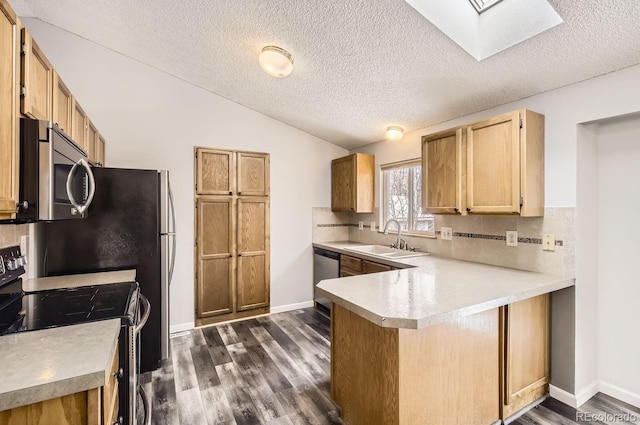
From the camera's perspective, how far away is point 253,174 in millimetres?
3723

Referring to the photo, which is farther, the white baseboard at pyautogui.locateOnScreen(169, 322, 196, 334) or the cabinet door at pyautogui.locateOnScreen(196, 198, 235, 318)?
the cabinet door at pyautogui.locateOnScreen(196, 198, 235, 318)

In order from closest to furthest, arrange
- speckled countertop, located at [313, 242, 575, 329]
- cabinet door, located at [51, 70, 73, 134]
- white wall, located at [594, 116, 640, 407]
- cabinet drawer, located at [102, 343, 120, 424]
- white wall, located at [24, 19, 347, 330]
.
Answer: cabinet drawer, located at [102, 343, 120, 424]
speckled countertop, located at [313, 242, 575, 329]
cabinet door, located at [51, 70, 73, 134]
white wall, located at [594, 116, 640, 407]
white wall, located at [24, 19, 347, 330]

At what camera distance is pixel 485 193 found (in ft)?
7.31

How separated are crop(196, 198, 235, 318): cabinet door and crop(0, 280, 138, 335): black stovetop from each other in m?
1.63

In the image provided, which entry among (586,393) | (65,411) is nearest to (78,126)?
(65,411)

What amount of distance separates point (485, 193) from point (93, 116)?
3.64 m

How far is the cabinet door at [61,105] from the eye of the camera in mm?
1684

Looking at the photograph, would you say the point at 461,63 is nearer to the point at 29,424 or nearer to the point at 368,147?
the point at 368,147

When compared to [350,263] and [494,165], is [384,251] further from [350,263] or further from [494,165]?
[494,165]

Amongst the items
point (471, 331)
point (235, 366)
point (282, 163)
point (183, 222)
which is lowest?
point (235, 366)

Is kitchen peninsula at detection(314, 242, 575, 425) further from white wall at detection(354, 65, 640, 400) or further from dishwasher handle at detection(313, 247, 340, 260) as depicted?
dishwasher handle at detection(313, 247, 340, 260)

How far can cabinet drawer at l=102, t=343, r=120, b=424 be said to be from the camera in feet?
3.15

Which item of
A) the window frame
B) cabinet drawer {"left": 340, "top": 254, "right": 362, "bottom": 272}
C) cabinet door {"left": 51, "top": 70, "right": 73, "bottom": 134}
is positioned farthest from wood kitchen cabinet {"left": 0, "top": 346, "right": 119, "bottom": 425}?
the window frame

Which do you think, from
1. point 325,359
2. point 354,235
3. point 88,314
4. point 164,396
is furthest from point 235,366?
point 354,235
